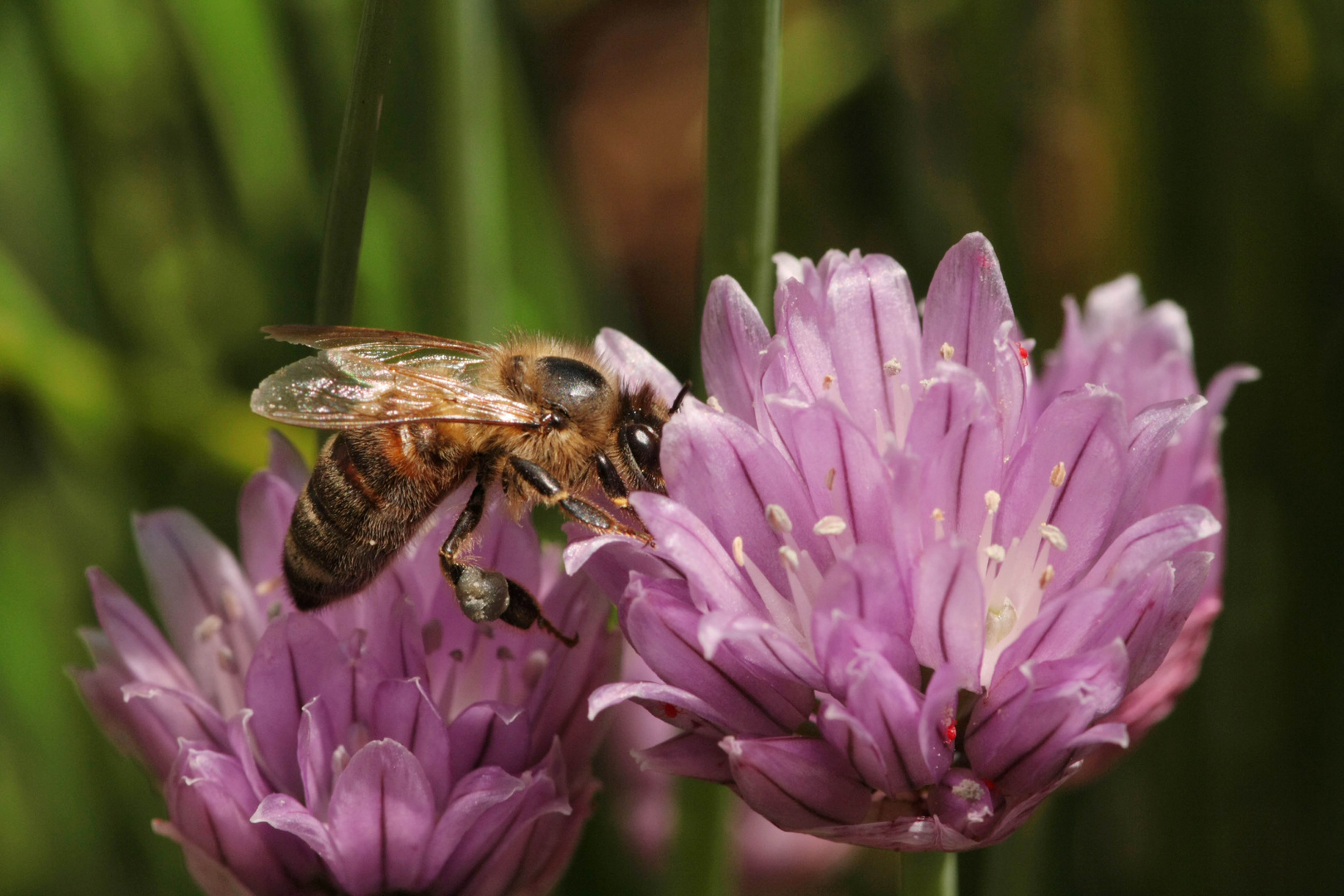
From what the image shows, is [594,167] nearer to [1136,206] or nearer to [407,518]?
[1136,206]

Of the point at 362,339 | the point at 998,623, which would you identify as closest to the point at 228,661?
→ the point at 362,339

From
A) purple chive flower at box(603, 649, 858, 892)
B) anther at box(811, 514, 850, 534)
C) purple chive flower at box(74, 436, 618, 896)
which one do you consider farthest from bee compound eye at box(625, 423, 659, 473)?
purple chive flower at box(603, 649, 858, 892)

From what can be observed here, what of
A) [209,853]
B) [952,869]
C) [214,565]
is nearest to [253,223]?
[214,565]

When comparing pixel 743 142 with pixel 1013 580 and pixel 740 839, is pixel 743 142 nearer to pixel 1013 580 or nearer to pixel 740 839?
pixel 1013 580

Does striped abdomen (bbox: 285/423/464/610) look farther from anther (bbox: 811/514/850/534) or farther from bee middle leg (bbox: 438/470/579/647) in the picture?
anther (bbox: 811/514/850/534)

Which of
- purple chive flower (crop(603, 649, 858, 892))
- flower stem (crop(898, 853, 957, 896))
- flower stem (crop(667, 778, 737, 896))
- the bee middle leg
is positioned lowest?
purple chive flower (crop(603, 649, 858, 892))
